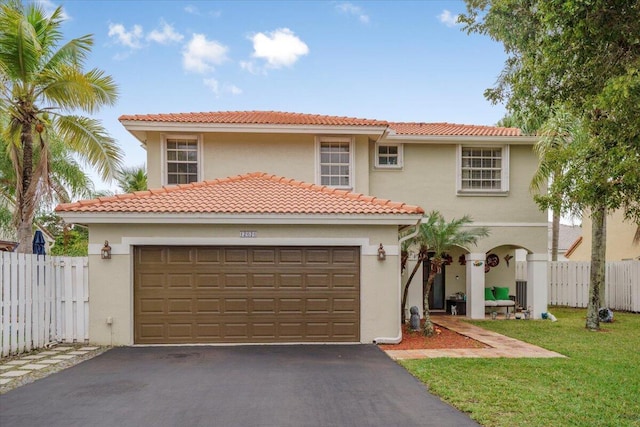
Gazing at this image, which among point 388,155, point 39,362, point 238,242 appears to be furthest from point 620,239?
point 39,362

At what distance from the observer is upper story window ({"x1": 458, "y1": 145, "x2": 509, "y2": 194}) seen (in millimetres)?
16234

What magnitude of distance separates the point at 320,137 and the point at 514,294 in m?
9.87

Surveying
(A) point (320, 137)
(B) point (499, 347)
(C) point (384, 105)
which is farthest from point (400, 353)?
(C) point (384, 105)

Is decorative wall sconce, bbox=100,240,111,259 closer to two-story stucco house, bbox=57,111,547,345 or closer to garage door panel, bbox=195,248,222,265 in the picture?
two-story stucco house, bbox=57,111,547,345

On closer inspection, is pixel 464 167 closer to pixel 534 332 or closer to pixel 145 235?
pixel 534 332

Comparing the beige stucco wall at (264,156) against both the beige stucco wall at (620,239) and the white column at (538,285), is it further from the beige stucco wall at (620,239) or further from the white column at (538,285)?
the beige stucco wall at (620,239)

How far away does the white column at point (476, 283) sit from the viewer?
15930 millimetres

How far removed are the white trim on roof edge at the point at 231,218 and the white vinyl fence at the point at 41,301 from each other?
1.21 m

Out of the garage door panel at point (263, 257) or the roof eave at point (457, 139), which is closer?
the garage door panel at point (263, 257)

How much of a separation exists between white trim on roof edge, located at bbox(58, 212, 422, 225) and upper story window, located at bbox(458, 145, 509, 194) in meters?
6.12

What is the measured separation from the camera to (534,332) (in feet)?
42.8

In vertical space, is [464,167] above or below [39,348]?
above

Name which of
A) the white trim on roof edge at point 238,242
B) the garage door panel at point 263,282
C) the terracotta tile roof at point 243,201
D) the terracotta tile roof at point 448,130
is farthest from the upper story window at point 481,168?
the garage door panel at point 263,282

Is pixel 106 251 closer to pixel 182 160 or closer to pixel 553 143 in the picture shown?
pixel 182 160
